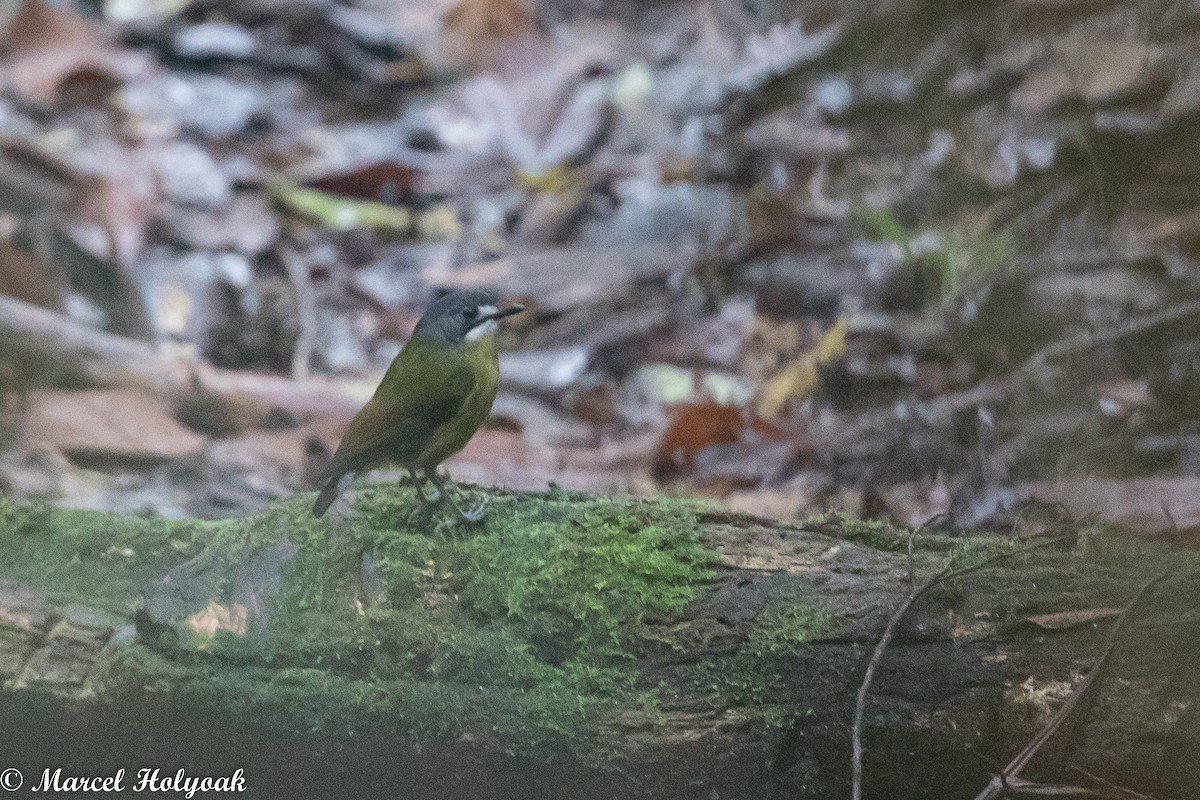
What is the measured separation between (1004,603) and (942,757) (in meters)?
0.27

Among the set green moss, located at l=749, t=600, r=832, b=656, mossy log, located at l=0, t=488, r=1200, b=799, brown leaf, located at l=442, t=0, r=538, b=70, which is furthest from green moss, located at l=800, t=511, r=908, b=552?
brown leaf, located at l=442, t=0, r=538, b=70

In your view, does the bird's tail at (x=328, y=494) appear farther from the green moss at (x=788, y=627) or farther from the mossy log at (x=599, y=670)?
the green moss at (x=788, y=627)

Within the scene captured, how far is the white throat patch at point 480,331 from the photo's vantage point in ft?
7.84

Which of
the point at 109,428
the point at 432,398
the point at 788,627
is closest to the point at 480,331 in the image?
the point at 432,398

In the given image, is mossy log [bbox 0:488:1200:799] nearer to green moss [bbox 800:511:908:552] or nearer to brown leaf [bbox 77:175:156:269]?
green moss [bbox 800:511:908:552]

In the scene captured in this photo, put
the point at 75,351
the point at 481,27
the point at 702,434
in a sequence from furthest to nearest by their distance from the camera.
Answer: the point at 481,27, the point at 702,434, the point at 75,351

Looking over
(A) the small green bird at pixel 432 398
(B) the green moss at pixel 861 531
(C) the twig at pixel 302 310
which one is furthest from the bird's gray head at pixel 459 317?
(C) the twig at pixel 302 310

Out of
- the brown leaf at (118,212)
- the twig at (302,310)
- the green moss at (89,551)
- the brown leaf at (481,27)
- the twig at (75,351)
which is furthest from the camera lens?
the brown leaf at (481,27)

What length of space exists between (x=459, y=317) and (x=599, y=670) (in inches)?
38.3

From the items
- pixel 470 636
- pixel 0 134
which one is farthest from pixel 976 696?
pixel 0 134

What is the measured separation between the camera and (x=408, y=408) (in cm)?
222

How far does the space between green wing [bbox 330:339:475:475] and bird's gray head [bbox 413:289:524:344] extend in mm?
36

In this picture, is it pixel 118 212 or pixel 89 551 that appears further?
pixel 118 212

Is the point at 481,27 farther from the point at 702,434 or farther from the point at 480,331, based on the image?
the point at 480,331
